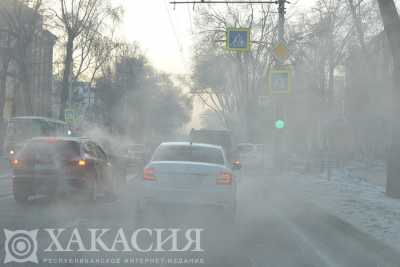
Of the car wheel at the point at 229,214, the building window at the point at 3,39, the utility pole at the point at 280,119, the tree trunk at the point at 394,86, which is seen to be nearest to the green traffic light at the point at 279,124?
the utility pole at the point at 280,119

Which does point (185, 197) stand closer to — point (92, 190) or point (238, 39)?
point (92, 190)

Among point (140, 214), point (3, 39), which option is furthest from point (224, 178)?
point (3, 39)

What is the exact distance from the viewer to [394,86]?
52.0 feet

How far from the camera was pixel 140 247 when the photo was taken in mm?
8617

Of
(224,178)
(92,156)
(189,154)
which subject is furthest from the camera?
(92,156)

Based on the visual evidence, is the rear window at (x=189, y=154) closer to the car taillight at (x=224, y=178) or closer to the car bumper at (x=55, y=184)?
the car taillight at (x=224, y=178)

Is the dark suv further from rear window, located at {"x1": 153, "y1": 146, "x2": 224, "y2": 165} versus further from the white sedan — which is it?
the white sedan

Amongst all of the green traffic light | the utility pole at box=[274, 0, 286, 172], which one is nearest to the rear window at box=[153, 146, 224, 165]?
the utility pole at box=[274, 0, 286, 172]

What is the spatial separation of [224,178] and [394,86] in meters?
6.81

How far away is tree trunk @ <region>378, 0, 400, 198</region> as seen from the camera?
50.9 feet

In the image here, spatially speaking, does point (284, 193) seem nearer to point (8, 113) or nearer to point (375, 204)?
point (375, 204)

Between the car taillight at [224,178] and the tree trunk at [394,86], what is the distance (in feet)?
20.7

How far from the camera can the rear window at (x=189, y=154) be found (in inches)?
449

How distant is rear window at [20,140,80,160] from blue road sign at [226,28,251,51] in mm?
10006
